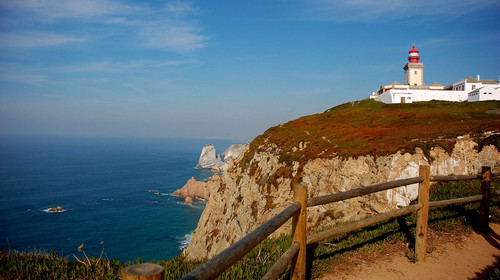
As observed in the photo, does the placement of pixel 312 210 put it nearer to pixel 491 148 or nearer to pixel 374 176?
pixel 374 176

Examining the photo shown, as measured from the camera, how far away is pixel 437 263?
20.4ft

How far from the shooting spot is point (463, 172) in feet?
44.4

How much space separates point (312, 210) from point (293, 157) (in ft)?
15.7

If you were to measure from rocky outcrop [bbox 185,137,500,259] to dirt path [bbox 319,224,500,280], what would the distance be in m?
4.89

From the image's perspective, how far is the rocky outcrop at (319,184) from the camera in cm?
1357

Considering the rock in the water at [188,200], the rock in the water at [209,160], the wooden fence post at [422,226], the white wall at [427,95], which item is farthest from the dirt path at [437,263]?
the rock in the water at [209,160]

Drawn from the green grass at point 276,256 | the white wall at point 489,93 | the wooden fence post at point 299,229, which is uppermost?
the white wall at point 489,93

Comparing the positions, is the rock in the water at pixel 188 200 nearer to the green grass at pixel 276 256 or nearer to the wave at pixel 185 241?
the wave at pixel 185 241

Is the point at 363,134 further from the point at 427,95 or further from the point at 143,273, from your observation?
the point at 427,95

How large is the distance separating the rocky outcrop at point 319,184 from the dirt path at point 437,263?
4892mm

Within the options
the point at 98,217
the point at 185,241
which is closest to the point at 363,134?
the point at 185,241

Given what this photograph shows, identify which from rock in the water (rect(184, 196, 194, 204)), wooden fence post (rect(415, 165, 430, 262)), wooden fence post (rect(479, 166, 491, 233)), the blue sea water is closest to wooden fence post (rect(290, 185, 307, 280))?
wooden fence post (rect(415, 165, 430, 262))

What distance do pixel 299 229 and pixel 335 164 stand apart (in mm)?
13119

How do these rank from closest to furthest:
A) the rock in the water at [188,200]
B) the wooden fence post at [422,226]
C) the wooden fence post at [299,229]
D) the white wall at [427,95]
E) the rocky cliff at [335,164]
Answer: the wooden fence post at [299,229]
the wooden fence post at [422,226]
the rocky cliff at [335,164]
the white wall at [427,95]
the rock in the water at [188,200]
